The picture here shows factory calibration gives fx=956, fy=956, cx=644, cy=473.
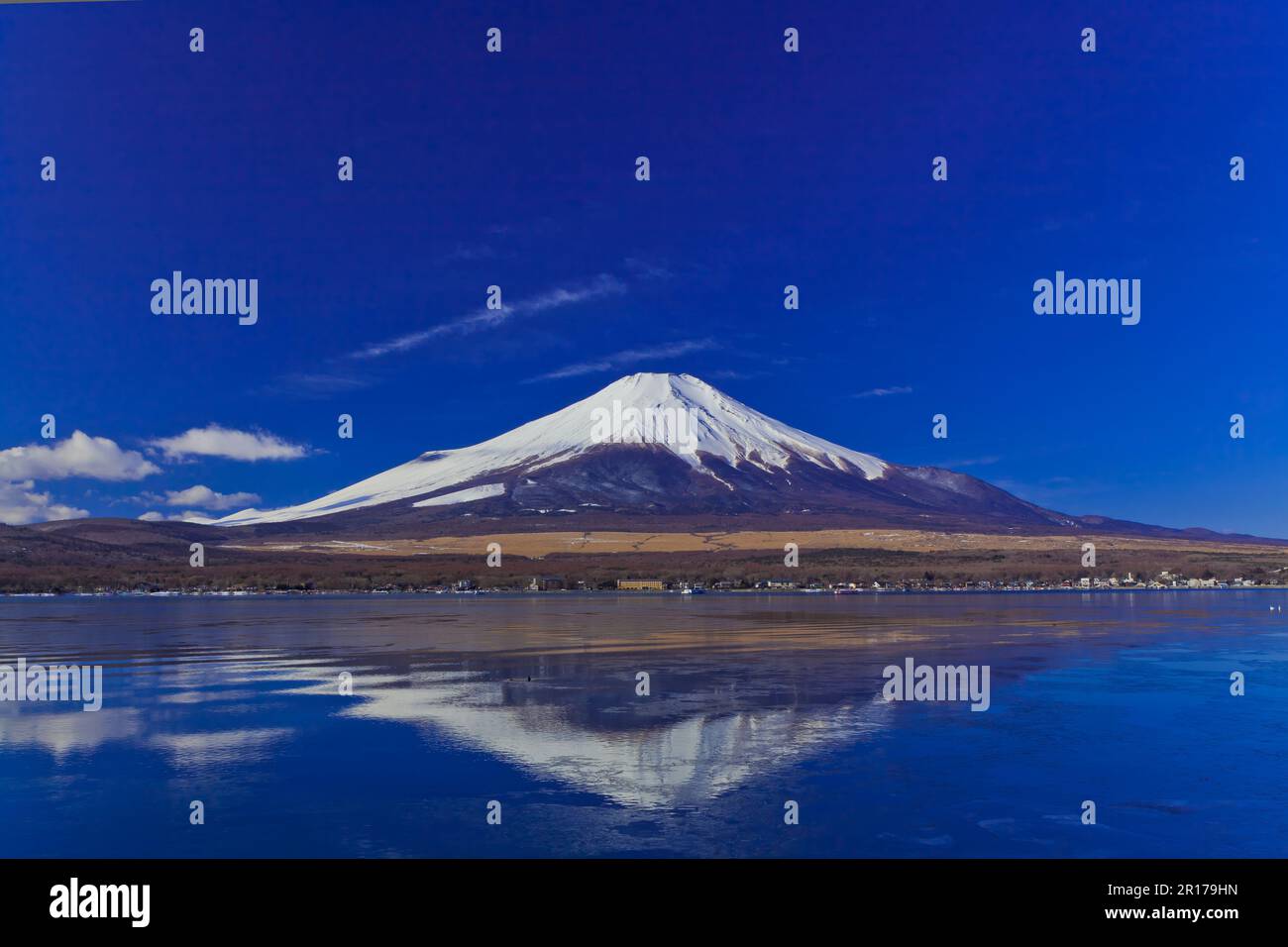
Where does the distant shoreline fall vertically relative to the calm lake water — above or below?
below

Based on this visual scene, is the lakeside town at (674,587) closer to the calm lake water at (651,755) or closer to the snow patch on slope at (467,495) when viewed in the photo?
the calm lake water at (651,755)

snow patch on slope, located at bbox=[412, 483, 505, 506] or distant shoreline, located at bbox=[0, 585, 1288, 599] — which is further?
snow patch on slope, located at bbox=[412, 483, 505, 506]

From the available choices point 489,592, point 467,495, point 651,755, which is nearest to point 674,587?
point 489,592

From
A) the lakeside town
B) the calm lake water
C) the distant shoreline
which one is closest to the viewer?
the calm lake water

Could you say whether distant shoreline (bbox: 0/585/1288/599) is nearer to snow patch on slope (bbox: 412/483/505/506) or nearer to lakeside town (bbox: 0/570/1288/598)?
lakeside town (bbox: 0/570/1288/598)

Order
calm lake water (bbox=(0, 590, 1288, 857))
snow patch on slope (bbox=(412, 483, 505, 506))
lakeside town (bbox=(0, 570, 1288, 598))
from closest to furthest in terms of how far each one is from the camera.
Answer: calm lake water (bbox=(0, 590, 1288, 857)), lakeside town (bbox=(0, 570, 1288, 598)), snow patch on slope (bbox=(412, 483, 505, 506))

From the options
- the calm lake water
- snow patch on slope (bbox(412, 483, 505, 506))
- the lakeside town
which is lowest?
the lakeside town

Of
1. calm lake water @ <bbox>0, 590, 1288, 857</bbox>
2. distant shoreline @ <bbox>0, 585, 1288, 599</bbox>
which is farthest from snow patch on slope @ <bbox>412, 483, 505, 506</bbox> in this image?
calm lake water @ <bbox>0, 590, 1288, 857</bbox>
